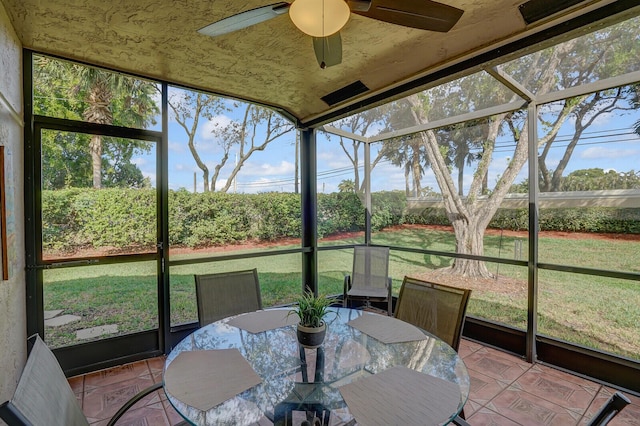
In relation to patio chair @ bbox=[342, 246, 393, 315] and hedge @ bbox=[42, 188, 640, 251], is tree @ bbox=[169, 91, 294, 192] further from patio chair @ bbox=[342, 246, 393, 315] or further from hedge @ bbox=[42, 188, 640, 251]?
patio chair @ bbox=[342, 246, 393, 315]

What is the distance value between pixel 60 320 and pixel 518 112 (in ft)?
17.4

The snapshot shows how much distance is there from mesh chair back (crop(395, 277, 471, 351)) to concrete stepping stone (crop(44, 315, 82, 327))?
296cm

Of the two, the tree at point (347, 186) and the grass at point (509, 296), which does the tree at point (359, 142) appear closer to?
the tree at point (347, 186)

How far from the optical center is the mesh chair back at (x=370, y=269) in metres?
3.91

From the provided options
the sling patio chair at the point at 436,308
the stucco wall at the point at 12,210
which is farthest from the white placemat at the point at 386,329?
→ the stucco wall at the point at 12,210

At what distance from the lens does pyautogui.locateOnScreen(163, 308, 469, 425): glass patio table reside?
3.61 ft

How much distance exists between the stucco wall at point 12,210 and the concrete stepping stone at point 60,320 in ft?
0.75

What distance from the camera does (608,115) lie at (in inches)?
120

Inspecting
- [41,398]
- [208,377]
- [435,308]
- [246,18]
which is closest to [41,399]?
[41,398]

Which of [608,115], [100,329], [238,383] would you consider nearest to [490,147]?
[608,115]

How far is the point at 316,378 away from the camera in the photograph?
1355 millimetres

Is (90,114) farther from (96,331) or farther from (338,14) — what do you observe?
(338,14)

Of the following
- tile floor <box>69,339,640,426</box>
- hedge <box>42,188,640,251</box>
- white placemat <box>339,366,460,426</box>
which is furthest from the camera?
hedge <box>42,188,640,251</box>

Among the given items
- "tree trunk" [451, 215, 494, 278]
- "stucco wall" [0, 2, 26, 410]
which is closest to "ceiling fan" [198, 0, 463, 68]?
"stucco wall" [0, 2, 26, 410]
